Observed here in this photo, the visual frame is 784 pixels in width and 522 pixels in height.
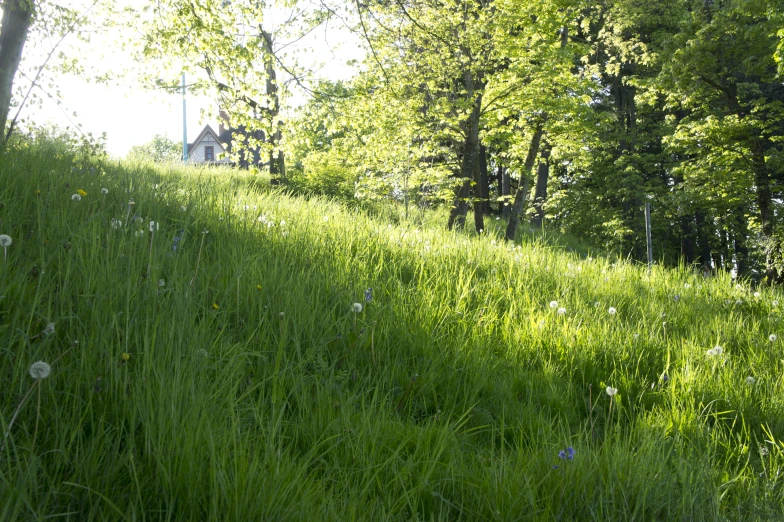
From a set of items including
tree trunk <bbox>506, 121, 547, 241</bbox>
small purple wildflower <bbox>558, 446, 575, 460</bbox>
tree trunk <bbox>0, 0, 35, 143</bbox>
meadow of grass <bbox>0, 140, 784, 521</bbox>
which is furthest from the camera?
tree trunk <bbox>506, 121, 547, 241</bbox>

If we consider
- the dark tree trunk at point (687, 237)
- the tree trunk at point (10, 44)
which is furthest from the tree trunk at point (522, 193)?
the dark tree trunk at point (687, 237)

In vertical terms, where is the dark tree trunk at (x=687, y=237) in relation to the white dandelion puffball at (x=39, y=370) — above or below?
below

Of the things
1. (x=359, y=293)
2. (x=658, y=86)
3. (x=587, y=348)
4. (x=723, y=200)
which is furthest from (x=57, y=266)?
(x=723, y=200)

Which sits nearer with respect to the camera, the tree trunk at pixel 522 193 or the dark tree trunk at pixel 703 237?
the tree trunk at pixel 522 193

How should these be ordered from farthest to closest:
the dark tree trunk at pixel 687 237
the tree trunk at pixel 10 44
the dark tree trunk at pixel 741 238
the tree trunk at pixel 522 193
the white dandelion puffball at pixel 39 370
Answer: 1. the dark tree trunk at pixel 687 237
2. the dark tree trunk at pixel 741 238
3. the tree trunk at pixel 522 193
4. the tree trunk at pixel 10 44
5. the white dandelion puffball at pixel 39 370

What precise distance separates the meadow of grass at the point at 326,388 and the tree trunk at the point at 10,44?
305cm

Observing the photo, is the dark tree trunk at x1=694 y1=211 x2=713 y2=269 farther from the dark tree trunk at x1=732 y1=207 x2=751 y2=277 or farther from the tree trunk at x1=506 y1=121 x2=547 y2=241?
the tree trunk at x1=506 y1=121 x2=547 y2=241

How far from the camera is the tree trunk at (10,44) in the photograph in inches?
274

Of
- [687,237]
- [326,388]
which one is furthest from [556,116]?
[687,237]

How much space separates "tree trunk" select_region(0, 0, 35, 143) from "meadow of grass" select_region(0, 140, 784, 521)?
3046 mm

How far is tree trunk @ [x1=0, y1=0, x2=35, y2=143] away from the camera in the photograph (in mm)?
6957

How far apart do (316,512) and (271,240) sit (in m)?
3.18

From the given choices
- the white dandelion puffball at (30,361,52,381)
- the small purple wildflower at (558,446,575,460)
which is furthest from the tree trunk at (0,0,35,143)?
the small purple wildflower at (558,446,575,460)

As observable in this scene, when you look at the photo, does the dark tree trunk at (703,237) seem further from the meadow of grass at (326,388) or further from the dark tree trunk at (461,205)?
the meadow of grass at (326,388)
